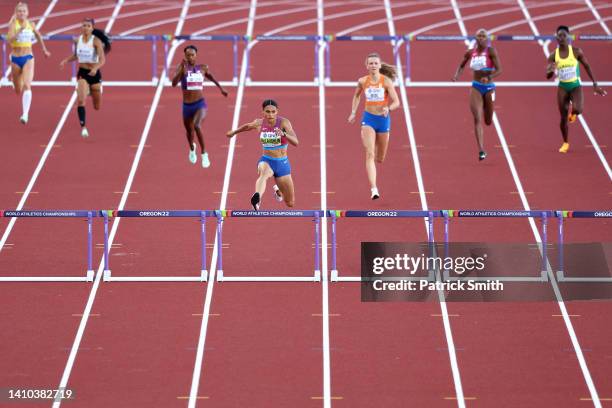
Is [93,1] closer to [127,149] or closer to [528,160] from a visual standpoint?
[127,149]

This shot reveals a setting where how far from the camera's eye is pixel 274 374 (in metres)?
16.2

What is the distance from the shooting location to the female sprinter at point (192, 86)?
2114 cm

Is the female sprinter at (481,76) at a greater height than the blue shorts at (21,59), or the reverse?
the blue shorts at (21,59)

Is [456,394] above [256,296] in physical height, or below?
below

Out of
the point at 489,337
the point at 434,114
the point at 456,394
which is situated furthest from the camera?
the point at 434,114

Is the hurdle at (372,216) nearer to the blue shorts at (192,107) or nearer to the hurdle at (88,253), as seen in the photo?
the hurdle at (88,253)

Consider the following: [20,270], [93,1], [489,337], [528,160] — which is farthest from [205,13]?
[489,337]

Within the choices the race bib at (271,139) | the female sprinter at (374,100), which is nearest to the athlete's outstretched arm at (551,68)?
the female sprinter at (374,100)

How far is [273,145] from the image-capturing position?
61.4 feet

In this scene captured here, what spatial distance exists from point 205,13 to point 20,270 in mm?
13362

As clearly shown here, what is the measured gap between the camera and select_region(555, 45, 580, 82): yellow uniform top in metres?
22.7

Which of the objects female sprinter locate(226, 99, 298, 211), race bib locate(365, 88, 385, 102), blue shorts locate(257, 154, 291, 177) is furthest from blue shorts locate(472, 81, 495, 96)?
blue shorts locate(257, 154, 291, 177)

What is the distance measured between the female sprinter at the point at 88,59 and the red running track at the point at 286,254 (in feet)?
2.68

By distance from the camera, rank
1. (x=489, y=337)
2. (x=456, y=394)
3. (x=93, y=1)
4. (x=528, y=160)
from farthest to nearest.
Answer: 1. (x=93, y=1)
2. (x=528, y=160)
3. (x=489, y=337)
4. (x=456, y=394)
